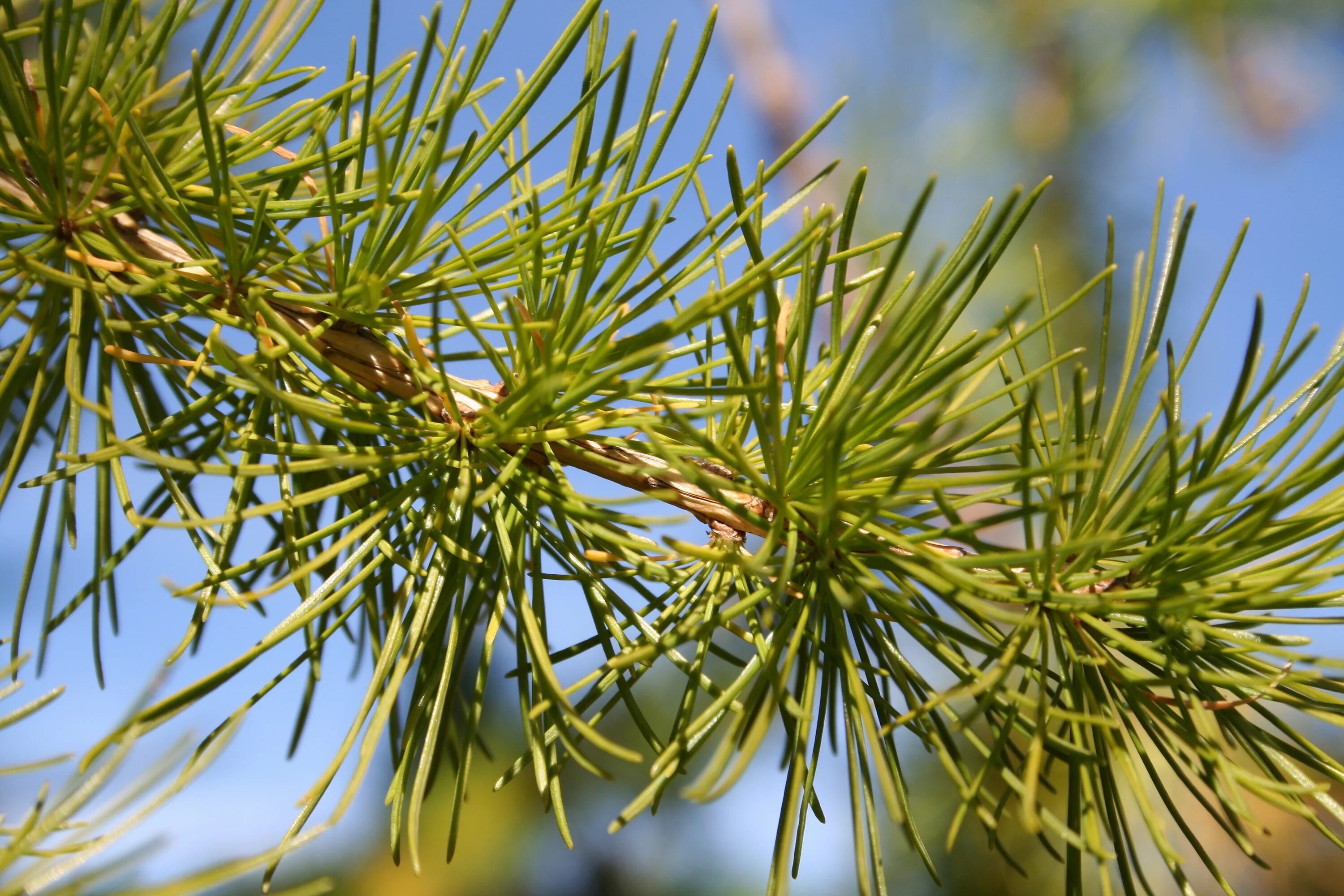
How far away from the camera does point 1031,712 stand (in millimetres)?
320

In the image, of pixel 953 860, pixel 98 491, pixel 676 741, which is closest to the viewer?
pixel 676 741

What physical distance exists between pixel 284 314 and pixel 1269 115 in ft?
7.76

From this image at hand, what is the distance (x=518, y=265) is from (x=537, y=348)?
0.11ft

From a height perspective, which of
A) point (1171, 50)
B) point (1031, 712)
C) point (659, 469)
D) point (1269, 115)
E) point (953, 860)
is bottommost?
point (953, 860)

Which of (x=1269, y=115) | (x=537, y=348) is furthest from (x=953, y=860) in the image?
(x=1269, y=115)

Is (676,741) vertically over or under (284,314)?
under

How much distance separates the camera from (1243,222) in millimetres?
313

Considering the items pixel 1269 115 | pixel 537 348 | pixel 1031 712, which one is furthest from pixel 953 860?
pixel 1269 115

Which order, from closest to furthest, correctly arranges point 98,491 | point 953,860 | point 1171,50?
point 98,491 < point 953,860 < point 1171,50

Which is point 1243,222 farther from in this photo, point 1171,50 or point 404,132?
point 1171,50

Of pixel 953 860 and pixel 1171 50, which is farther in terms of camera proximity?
pixel 1171 50

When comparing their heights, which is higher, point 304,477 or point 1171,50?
point 1171,50

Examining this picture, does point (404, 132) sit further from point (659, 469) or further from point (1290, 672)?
point (1290, 672)

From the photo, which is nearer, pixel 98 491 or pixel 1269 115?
pixel 98 491
